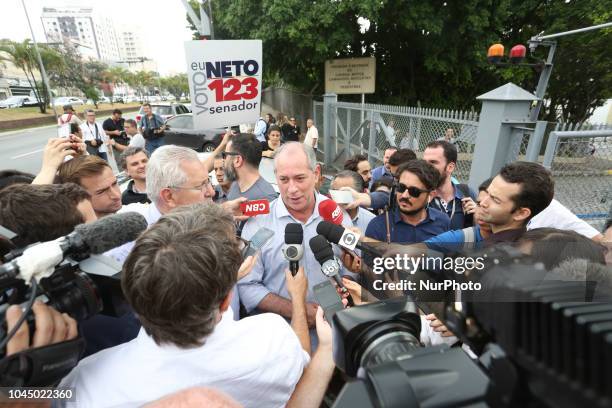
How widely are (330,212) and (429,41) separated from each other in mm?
11231

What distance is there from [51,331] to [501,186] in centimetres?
218

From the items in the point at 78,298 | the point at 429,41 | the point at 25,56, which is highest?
the point at 25,56

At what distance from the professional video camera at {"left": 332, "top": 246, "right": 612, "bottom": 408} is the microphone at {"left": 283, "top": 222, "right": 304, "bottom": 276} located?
0.80 meters

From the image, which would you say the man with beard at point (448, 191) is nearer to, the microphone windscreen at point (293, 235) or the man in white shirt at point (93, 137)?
the microphone windscreen at point (293, 235)

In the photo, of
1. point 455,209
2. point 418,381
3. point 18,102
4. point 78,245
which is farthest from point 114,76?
point 418,381

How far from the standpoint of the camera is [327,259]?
4.60 ft

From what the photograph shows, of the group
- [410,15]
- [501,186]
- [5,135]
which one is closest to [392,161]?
[501,186]

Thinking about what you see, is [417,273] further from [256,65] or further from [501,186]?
[256,65]

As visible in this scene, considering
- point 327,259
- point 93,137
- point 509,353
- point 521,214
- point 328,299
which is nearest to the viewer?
point 509,353

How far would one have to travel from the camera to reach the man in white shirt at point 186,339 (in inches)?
36.2

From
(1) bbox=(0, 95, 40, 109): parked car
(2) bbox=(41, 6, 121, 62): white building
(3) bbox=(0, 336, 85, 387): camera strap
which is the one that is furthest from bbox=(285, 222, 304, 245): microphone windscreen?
(2) bbox=(41, 6, 121, 62): white building

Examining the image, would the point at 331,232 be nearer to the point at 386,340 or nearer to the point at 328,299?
the point at 328,299

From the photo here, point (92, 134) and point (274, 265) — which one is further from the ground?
point (274, 265)

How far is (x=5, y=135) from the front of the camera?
2008 centimetres
